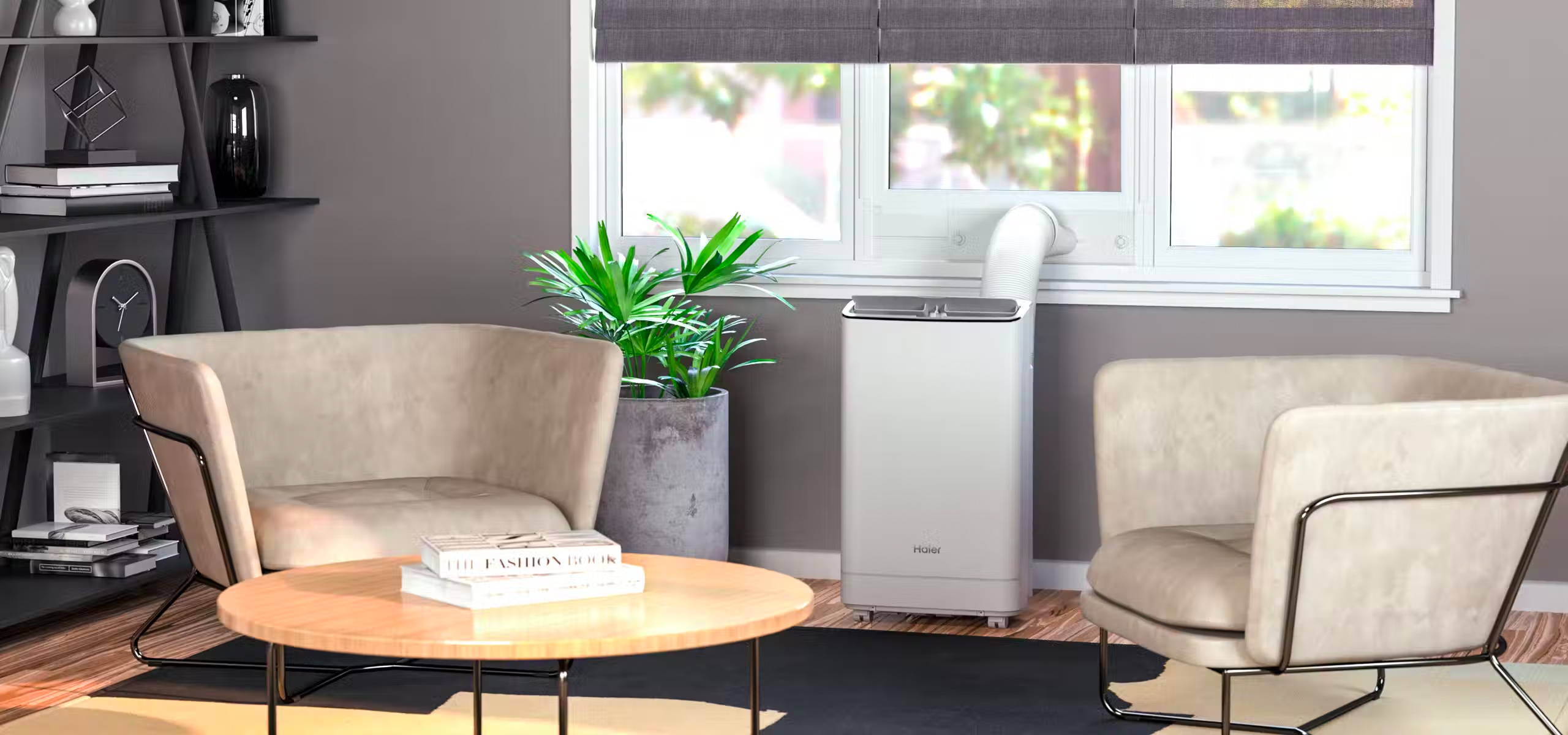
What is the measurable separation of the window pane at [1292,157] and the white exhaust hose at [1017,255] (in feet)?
1.56

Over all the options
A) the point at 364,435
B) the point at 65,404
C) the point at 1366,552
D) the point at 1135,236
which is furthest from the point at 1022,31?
the point at 65,404

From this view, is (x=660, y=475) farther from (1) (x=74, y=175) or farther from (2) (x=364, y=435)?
(1) (x=74, y=175)

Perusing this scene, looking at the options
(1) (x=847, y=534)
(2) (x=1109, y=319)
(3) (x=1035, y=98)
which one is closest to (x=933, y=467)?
(1) (x=847, y=534)

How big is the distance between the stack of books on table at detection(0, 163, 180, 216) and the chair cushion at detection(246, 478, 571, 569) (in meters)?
1.14

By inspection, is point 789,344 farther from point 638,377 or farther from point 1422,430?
point 1422,430

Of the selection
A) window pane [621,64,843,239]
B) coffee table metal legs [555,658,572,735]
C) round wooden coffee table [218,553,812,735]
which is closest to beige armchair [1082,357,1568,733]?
round wooden coffee table [218,553,812,735]

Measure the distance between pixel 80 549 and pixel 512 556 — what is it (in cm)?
227

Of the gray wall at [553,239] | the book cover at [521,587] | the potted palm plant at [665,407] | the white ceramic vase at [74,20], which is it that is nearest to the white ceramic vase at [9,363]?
the white ceramic vase at [74,20]

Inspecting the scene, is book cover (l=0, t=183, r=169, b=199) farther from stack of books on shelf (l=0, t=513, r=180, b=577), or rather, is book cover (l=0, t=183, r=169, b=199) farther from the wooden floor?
the wooden floor

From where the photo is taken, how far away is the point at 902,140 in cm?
518

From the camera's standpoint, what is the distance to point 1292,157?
4988 mm

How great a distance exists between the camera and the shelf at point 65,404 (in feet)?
14.7

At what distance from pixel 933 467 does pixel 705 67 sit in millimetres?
1452

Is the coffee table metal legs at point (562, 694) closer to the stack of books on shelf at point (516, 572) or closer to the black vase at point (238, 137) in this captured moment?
the stack of books on shelf at point (516, 572)
